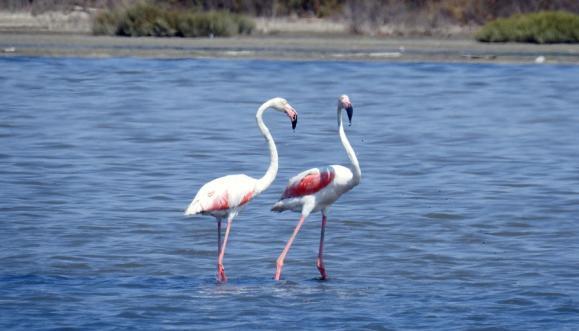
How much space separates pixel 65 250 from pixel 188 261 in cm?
114

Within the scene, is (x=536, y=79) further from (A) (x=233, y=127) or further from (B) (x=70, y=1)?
(B) (x=70, y=1)

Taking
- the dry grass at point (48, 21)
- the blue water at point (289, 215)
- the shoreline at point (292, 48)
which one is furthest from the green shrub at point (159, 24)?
the blue water at point (289, 215)

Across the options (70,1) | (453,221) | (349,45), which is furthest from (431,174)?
(70,1)

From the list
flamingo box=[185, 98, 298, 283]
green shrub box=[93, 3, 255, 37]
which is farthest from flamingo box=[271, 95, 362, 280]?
green shrub box=[93, 3, 255, 37]

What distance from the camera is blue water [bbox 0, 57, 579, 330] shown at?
10.3m

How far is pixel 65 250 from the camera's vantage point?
1234cm

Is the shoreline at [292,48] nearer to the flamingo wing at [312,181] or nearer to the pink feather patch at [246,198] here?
the flamingo wing at [312,181]

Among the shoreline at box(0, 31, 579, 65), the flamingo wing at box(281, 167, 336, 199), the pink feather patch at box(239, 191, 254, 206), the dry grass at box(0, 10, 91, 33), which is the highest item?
the flamingo wing at box(281, 167, 336, 199)

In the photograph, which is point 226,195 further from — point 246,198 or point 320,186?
point 320,186

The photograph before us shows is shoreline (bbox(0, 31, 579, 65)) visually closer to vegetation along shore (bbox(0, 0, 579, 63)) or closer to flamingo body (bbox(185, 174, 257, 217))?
vegetation along shore (bbox(0, 0, 579, 63))

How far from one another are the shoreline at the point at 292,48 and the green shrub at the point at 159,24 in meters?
0.68

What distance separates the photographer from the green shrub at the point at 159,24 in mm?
41500

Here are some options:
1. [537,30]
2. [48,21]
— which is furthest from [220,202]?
[48,21]

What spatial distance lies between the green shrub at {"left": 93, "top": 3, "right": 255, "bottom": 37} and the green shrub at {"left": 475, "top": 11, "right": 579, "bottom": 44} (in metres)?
7.65
